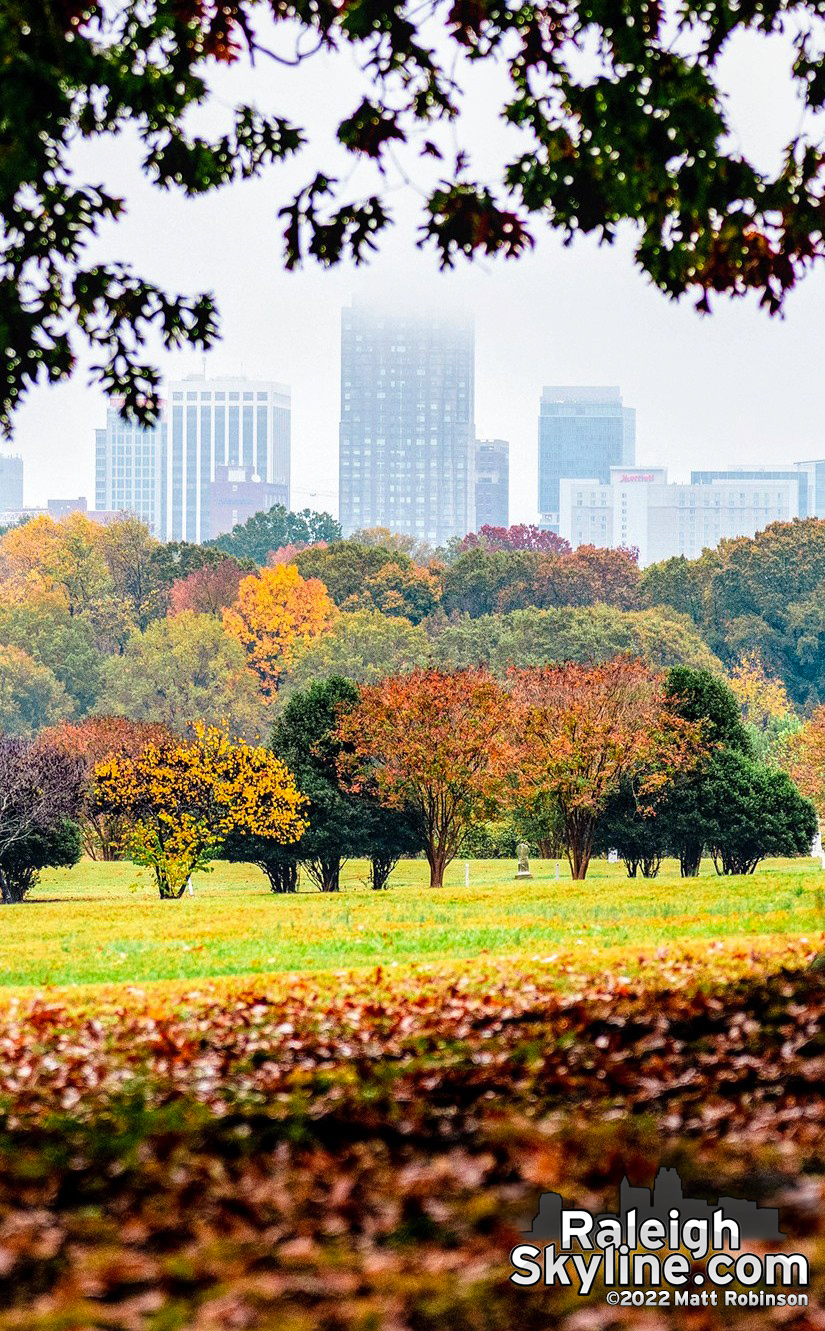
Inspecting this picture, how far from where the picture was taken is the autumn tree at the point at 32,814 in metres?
23.7

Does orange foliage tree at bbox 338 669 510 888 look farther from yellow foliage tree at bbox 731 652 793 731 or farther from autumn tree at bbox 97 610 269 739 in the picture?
yellow foliage tree at bbox 731 652 793 731

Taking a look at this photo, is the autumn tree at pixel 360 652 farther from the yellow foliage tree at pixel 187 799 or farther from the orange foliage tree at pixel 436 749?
the yellow foliage tree at pixel 187 799

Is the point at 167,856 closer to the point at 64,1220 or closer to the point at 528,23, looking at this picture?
the point at 528,23

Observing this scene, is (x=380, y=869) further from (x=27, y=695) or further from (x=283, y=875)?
(x=27, y=695)

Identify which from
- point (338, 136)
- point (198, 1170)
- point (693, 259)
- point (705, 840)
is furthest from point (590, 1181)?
point (705, 840)

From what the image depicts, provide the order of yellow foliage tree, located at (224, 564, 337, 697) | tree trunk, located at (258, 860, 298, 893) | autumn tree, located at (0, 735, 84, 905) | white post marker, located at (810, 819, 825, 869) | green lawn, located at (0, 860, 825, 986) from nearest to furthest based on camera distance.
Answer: green lawn, located at (0, 860, 825, 986) → autumn tree, located at (0, 735, 84, 905) → tree trunk, located at (258, 860, 298, 893) → white post marker, located at (810, 819, 825, 869) → yellow foliage tree, located at (224, 564, 337, 697)

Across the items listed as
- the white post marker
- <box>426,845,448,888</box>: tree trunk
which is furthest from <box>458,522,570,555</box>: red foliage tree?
<box>426,845,448,888</box>: tree trunk

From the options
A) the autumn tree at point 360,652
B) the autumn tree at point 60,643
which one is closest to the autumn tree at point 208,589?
the autumn tree at point 60,643

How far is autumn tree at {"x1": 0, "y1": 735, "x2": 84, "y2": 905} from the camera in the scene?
77.7ft

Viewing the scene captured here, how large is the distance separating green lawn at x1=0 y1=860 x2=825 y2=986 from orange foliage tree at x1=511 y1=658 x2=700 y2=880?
3.61 meters

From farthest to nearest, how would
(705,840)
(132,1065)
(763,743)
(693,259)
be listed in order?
(763,743) < (705,840) < (693,259) < (132,1065)

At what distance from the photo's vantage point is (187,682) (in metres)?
54.8

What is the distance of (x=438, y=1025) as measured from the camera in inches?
243

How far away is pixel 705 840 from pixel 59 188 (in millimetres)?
21538
